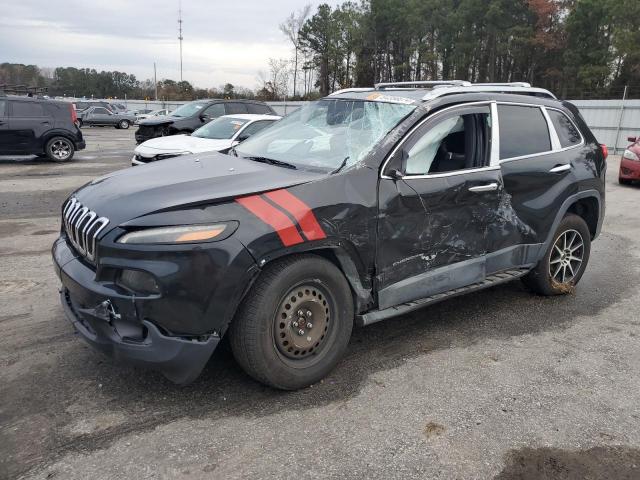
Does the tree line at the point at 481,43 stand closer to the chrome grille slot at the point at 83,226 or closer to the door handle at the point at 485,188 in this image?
the door handle at the point at 485,188

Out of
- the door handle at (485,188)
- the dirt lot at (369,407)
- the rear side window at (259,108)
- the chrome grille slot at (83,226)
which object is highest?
the rear side window at (259,108)

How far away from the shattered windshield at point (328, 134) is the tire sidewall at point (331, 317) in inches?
29.1

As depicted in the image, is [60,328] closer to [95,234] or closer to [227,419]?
[95,234]

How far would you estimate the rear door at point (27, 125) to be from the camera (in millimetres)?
13547

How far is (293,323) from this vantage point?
320 cm

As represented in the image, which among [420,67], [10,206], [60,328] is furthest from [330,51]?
[60,328]

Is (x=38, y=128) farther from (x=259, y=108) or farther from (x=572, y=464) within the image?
(x=572, y=464)

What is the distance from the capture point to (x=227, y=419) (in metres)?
3.01

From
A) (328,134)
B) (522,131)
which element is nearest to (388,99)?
(328,134)

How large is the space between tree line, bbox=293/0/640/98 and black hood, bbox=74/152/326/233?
3718cm

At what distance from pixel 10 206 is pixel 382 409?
26.6 feet

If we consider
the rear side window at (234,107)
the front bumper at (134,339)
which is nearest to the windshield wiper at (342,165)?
the front bumper at (134,339)

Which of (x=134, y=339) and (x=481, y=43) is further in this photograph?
(x=481, y=43)

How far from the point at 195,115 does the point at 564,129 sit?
11.6 metres
